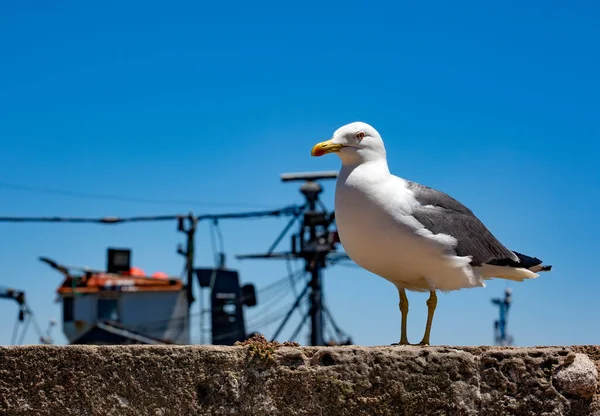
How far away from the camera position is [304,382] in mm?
5176

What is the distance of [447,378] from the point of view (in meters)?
5.14

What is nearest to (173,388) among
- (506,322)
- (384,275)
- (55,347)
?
(55,347)

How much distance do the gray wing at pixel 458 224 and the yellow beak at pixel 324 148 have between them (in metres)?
0.61

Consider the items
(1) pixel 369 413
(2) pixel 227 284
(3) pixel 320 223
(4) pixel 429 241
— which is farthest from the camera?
(2) pixel 227 284

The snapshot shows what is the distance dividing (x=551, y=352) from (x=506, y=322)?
71.7 meters

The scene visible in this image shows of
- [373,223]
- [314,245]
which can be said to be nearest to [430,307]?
[373,223]

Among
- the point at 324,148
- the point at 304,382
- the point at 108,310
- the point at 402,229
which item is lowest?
the point at 108,310

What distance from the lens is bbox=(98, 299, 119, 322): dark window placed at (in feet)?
180

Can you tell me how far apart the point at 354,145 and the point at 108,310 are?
5025 centimetres

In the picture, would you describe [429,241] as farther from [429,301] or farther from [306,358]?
[306,358]

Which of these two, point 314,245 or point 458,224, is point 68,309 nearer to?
point 314,245

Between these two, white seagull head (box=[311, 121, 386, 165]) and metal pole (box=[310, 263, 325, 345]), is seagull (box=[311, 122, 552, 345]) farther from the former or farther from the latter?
metal pole (box=[310, 263, 325, 345])

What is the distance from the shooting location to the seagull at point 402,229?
6.25 metres

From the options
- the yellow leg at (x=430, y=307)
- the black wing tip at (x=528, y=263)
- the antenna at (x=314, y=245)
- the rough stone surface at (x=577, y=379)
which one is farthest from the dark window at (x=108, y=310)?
the rough stone surface at (x=577, y=379)
